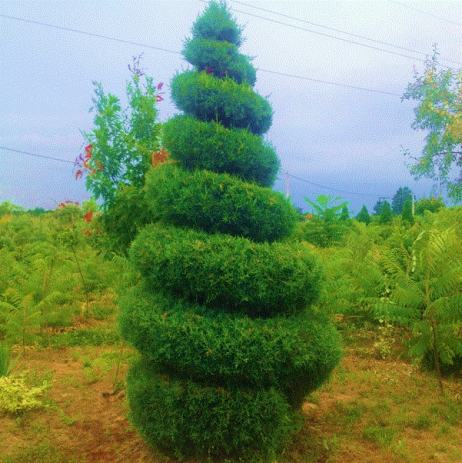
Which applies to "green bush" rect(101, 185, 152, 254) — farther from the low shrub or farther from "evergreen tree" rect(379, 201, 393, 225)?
"evergreen tree" rect(379, 201, 393, 225)

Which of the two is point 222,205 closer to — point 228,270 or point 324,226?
point 228,270

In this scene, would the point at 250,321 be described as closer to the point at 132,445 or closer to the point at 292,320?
the point at 292,320

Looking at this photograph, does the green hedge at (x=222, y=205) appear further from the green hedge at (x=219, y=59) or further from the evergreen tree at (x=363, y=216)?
the evergreen tree at (x=363, y=216)

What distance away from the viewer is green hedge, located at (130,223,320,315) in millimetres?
4117

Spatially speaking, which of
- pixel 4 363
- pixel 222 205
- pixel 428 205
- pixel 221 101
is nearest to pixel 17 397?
pixel 4 363

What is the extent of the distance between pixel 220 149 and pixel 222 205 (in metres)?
0.55

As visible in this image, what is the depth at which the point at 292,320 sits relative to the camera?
434cm

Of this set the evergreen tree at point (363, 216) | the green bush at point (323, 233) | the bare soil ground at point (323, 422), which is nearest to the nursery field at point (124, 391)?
the bare soil ground at point (323, 422)

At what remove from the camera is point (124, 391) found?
19.2 feet

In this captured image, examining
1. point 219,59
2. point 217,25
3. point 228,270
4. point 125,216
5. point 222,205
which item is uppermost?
point 217,25

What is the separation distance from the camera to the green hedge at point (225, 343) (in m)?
3.99

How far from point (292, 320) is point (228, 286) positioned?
0.63 metres

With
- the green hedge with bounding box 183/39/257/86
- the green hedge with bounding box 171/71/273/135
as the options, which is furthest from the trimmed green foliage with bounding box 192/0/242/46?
the green hedge with bounding box 171/71/273/135

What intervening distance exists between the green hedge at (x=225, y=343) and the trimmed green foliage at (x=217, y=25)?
2621 millimetres
